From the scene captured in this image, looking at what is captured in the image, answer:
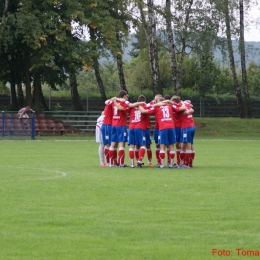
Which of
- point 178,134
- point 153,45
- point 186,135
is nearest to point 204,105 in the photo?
point 153,45

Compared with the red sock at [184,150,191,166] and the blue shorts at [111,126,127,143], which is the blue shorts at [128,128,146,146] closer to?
the blue shorts at [111,126,127,143]

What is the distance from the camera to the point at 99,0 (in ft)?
171

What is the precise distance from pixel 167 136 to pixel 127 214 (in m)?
9.73

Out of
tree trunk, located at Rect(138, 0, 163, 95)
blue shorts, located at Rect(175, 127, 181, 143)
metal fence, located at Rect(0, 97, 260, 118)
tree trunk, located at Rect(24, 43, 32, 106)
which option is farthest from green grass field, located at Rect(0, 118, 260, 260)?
metal fence, located at Rect(0, 97, 260, 118)

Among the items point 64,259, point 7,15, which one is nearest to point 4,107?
point 7,15

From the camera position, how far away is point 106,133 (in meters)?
22.6

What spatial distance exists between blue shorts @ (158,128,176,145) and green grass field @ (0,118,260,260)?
4.97 ft

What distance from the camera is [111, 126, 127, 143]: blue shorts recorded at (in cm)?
2208

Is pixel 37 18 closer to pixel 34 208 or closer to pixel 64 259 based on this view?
pixel 34 208

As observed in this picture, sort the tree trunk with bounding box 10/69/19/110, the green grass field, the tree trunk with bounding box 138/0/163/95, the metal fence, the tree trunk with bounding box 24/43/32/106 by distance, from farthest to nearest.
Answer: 1. the metal fence
2. the tree trunk with bounding box 10/69/19/110
3. the tree trunk with bounding box 138/0/163/95
4. the tree trunk with bounding box 24/43/32/106
5. the green grass field

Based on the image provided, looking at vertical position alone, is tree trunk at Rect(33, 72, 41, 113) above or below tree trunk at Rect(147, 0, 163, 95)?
below

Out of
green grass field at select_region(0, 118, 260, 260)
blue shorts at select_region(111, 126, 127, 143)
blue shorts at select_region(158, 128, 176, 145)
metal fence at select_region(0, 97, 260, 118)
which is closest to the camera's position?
green grass field at select_region(0, 118, 260, 260)

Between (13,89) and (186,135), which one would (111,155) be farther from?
(13,89)

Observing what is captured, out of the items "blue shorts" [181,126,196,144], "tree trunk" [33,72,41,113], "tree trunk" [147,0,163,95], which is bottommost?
"blue shorts" [181,126,196,144]
